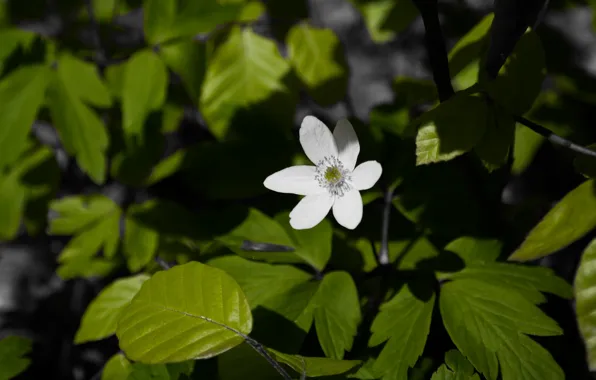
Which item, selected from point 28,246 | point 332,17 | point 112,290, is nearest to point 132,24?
point 332,17

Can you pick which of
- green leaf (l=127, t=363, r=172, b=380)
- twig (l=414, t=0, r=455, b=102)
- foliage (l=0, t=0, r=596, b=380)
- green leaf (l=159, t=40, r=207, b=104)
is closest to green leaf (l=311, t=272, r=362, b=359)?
foliage (l=0, t=0, r=596, b=380)

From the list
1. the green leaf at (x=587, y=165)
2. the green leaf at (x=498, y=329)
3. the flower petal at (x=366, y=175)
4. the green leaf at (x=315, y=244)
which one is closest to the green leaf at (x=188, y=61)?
the green leaf at (x=315, y=244)

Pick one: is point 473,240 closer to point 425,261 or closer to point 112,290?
point 425,261

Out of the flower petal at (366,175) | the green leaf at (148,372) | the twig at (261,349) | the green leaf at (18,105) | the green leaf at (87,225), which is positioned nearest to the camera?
the twig at (261,349)

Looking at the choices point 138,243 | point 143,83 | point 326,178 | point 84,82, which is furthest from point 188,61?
point 326,178

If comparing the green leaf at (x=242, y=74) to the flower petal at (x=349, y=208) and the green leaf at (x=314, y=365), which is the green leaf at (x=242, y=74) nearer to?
the flower petal at (x=349, y=208)

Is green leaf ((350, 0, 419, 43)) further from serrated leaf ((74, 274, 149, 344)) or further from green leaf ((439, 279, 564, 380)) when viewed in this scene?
serrated leaf ((74, 274, 149, 344))

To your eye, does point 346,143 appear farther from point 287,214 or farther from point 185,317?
point 185,317
